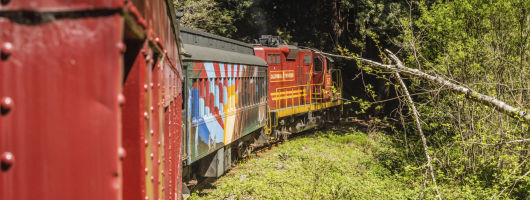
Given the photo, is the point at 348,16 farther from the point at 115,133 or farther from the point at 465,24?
the point at 115,133

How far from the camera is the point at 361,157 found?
41.0 feet

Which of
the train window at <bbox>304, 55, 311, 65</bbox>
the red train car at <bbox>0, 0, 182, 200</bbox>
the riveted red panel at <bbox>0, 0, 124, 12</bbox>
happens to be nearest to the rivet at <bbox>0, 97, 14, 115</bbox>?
the red train car at <bbox>0, 0, 182, 200</bbox>

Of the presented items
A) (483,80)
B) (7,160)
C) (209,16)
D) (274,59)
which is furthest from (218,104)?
(209,16)

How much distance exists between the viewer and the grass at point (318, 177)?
27.1 ft

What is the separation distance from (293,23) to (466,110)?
593 inches

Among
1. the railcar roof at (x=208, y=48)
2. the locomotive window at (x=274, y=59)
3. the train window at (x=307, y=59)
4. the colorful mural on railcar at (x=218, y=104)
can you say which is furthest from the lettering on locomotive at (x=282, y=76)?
the railcar roof at (x=208, y=48)

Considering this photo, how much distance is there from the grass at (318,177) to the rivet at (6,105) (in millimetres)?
6829

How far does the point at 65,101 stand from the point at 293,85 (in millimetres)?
14580

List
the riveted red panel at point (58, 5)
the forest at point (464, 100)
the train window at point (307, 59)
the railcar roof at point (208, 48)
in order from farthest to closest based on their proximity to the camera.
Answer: the train window at point (307, 59)
the forest at point (464, 100)
the railcar roof at point (208, 48)
the riveted red panel at point (58, 5)

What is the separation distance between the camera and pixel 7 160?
3.56 feet

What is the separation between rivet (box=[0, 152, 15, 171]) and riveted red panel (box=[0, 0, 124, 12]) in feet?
1.15

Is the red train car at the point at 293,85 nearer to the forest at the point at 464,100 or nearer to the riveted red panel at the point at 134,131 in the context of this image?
the forest at the point at 464,100

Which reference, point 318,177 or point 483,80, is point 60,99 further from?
point 483,80

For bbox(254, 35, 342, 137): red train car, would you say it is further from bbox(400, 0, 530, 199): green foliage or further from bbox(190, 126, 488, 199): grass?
bbox(400, 0, 530, 199): green foliage
